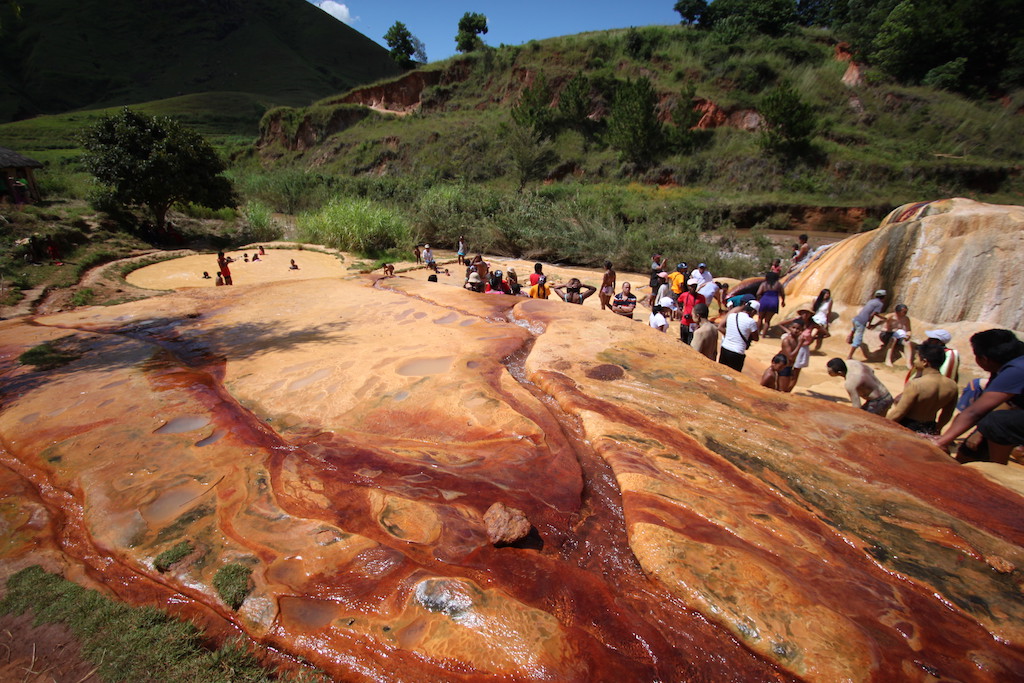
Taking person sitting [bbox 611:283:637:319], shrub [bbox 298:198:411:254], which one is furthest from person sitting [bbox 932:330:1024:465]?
shrub [bbox 298:198:411:254]

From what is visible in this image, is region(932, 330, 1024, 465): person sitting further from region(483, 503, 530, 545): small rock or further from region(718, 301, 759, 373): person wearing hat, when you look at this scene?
region(483, 503, 530, 545): small rock

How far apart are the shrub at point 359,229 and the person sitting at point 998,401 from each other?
15723mm

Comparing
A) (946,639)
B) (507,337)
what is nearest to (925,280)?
(507,337)

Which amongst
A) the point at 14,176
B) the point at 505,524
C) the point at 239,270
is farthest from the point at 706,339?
the point at 14,176

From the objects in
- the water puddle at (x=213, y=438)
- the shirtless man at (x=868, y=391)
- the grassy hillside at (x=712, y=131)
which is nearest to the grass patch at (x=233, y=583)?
the water puddle at (x=213, y=438)

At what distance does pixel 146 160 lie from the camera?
49.8 feet

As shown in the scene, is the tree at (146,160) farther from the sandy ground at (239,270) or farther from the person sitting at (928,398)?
the person sitting at (928,398)

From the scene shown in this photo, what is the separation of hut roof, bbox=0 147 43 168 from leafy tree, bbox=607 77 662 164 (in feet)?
88.6

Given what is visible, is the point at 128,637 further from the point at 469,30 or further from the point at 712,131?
the point at 469,30

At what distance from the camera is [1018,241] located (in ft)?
A: 21.9

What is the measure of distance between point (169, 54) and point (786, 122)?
245 ft

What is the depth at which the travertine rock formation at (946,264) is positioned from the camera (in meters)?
6.71

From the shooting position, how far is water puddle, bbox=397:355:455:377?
13.9 ft

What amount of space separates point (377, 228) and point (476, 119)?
24.7 m
